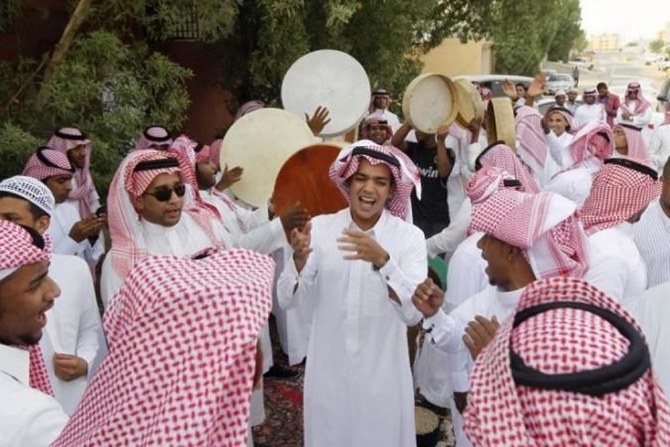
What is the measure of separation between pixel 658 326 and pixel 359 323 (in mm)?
1231

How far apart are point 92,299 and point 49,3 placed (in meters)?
4.42

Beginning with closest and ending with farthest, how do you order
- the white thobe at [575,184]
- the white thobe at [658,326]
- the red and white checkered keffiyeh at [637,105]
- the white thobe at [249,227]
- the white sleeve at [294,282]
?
the white thobe at [658,326] < the white sleeve at [294,282] < the white thobe at [249,227] < the white thobe at [575,184] < the red and white checkered keffiyeh at [637,105]

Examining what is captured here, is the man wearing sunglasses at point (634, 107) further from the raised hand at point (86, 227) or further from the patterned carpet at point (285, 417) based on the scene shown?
the raised hand at point (86, 227)

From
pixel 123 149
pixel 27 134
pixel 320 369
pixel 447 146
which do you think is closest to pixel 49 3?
pixel 123 149

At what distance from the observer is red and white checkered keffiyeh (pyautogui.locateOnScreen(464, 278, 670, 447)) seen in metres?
1.22

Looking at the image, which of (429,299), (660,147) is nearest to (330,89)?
(429,299)

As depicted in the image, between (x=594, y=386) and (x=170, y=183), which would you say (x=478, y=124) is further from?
(x=594, y=386)

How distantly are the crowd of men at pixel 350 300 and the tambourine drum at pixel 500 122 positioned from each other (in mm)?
584

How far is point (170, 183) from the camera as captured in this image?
319cm

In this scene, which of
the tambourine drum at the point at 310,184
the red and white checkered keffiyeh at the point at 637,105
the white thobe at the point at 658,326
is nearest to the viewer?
the white thobe at the point at 658,326

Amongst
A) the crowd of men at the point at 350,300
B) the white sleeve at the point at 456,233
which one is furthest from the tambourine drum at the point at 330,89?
the white sleeve at the point at 456,233

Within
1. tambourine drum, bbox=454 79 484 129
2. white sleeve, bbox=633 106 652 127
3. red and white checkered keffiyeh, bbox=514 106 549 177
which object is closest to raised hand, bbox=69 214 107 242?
tambourine drum, bbox=454 79 484 129

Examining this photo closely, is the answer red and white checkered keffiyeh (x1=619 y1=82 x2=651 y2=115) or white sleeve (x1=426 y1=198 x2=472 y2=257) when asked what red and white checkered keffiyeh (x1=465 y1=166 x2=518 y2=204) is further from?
red and white checkered keffiyeh (x1=619 y1=82 x2=651 y2=115)

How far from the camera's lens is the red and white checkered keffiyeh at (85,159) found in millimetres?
4691
